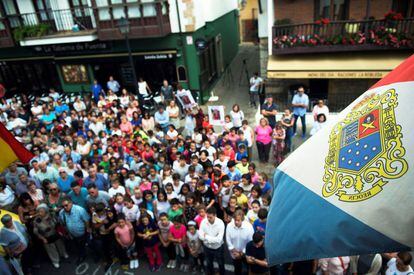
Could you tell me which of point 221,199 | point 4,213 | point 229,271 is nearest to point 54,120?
point 4,213

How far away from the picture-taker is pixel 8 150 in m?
6.34

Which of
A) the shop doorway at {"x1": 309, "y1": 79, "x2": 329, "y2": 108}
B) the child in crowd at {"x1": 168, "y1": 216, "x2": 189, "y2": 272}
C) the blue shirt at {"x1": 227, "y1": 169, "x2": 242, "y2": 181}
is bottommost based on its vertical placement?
the shop doorway at {"x1": 309, "y1": 79, "x2": 329, "y2": 108}

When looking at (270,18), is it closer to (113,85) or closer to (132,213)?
(113,85)

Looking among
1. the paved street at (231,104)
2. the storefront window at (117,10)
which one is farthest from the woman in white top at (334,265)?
the storefront window at (117,10)

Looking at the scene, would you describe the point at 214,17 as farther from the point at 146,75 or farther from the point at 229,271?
the point at 229,271

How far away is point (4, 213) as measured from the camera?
7.39 metres

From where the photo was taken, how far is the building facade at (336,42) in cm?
1260

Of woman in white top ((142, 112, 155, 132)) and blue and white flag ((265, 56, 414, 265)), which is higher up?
blue and white flag ((265, 56, 414, 265))

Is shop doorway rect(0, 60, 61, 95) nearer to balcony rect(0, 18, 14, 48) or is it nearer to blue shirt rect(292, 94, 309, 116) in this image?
balcony rect(0, 18, 14, 48)

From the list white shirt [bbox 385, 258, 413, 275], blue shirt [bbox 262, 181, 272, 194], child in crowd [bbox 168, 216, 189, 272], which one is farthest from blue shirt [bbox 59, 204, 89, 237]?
white shirt [bbox 385, 258, 413, 275]

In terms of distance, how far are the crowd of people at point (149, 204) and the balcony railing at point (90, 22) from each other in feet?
22.3

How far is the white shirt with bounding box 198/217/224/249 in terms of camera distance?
20.3ft

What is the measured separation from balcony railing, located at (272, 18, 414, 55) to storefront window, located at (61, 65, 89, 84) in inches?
418

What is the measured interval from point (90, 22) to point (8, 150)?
12405mm
